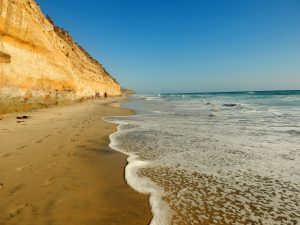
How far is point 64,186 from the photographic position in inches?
135

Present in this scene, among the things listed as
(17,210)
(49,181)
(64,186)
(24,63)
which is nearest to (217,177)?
(64,186)

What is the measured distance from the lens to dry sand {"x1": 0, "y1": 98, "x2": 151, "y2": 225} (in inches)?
103

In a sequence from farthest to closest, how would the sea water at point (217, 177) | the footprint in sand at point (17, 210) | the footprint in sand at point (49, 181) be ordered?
A: the footprint in sand at point (49, 181), the sea water at point (217, 177), the footprint in sand at point (17, 210)

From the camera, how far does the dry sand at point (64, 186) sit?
8.62 feet

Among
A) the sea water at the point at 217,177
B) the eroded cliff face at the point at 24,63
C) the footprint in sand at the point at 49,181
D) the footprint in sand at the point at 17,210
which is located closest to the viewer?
the footprint in sand at the point at 17,210

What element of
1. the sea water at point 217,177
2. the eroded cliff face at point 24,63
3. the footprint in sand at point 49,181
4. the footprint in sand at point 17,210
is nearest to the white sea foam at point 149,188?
the sea water at point 217,177

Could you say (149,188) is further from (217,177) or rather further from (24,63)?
(24,63)

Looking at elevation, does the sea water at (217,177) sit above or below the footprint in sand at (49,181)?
below

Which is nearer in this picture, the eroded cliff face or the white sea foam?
the white sea foam

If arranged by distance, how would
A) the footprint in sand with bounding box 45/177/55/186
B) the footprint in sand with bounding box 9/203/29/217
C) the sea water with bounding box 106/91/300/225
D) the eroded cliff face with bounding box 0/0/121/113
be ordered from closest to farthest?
the footprint in sand with bounding box 9/203/29/217 < the sea water with bounding box 106/91/300/225 < the footprint in sand with bounding box 45/177/55/186 < the eroded cliff face with bounding box 0/0/121/113

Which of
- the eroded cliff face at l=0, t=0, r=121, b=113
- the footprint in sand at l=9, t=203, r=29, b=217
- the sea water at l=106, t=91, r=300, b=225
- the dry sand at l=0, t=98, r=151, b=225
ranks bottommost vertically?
the sea water at l=106, t=91, r=300, b=225

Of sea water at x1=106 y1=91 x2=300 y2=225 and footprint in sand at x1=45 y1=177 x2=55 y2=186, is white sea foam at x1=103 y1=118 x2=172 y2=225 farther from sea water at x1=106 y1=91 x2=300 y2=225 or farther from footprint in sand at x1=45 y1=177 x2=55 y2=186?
footprint in sand at x1=45 y1=177 x2=55 y2=186

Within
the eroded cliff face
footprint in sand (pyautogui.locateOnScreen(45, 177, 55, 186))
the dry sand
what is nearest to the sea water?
the dry sand

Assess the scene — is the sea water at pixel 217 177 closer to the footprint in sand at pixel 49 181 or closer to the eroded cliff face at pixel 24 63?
the footprint in sand at pixel 49 181
